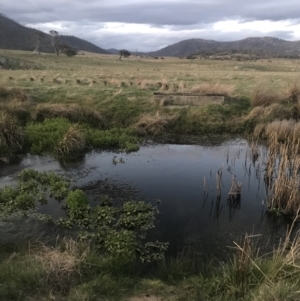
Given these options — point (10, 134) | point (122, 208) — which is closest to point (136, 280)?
point (122, 208)

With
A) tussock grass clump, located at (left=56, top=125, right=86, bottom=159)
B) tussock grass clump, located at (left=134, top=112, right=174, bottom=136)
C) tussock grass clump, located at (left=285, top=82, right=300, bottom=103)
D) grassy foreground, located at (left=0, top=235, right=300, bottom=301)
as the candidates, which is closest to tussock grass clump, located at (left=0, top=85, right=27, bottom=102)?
tussock grass clump, located at (left=56, top=125, right=86, bottom=159)

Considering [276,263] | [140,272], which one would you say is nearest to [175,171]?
[140,272]

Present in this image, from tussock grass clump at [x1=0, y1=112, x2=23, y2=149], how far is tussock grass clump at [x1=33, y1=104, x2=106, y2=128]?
2631mm

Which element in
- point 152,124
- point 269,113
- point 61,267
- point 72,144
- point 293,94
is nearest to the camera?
point 61,267

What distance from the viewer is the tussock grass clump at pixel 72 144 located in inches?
592

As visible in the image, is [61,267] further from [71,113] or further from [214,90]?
[214,90]

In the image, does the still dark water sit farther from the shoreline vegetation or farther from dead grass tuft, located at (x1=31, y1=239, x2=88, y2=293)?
dead grass tuft, located at (x1=31, y1=239, x2=88, y2=293)

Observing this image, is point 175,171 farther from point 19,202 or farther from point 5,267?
point 5,267

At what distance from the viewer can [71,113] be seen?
1877 centimetres

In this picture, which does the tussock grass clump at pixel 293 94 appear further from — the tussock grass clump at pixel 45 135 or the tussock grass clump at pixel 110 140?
the tussock grass clump at pixel 45 135

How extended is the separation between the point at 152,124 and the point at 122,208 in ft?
29.8

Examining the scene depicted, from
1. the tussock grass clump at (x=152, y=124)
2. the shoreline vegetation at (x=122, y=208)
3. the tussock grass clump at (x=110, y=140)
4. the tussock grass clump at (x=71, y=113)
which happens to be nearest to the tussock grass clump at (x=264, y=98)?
the shoreline vegetation at (x=122, y=208)

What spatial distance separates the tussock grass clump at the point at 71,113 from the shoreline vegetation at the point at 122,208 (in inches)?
2.1

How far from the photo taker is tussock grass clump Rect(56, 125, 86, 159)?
15039 millimetres
